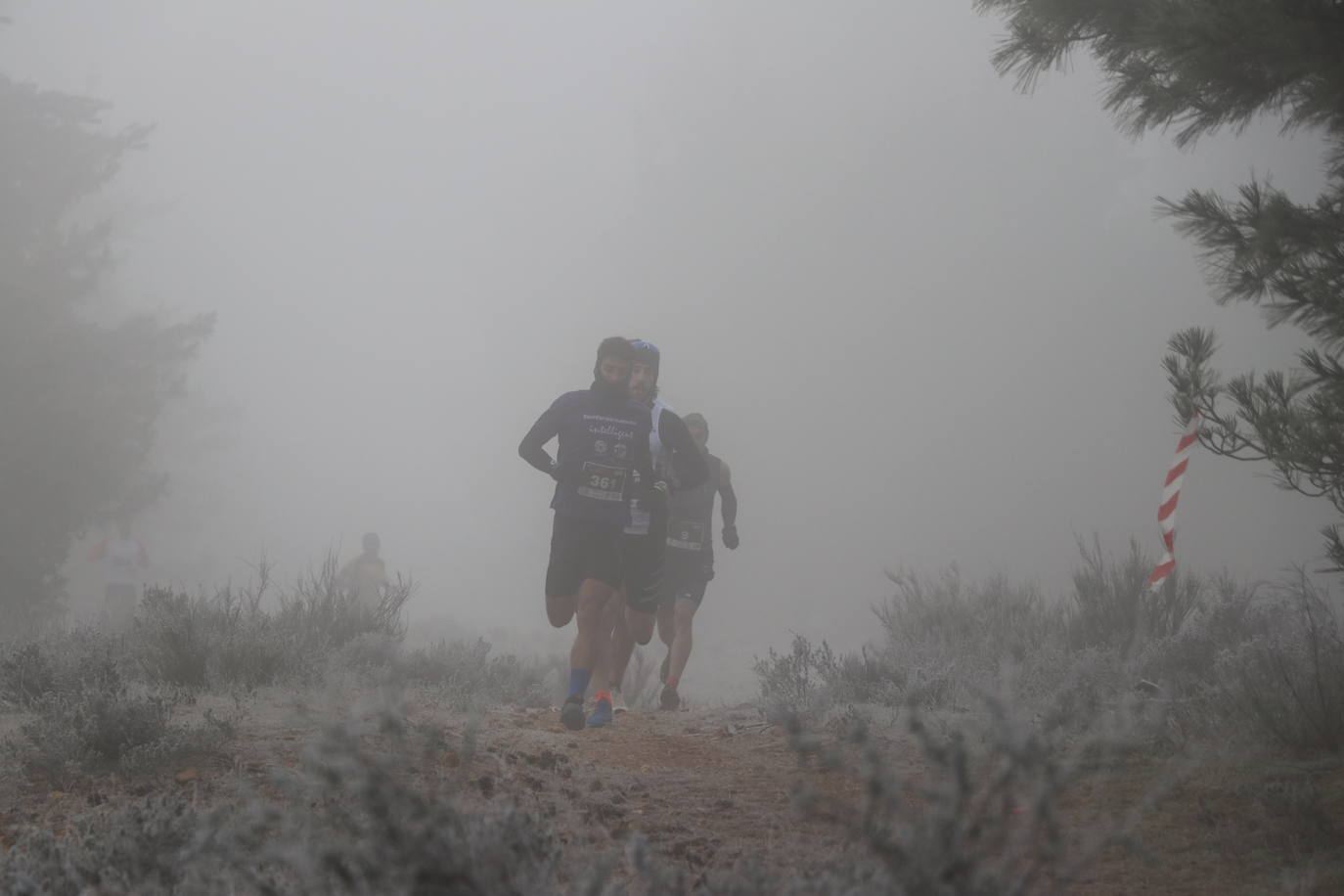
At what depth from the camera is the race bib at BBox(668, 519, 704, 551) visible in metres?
7.58

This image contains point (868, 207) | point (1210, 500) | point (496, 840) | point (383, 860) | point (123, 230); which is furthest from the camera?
point (868, 207)

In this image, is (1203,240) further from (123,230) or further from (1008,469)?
(1008,469)

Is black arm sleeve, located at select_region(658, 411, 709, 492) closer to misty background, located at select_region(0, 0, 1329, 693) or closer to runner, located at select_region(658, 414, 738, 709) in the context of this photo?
runner, located at select_region(658, 414, 738, 709)

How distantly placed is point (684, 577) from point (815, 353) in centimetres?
5815

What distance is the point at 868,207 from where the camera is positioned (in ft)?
243

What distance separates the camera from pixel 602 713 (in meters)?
5.36

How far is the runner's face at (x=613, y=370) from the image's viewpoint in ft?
19.1

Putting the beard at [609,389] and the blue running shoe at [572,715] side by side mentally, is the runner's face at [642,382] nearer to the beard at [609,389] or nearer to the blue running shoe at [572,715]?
the beard at [609,389]

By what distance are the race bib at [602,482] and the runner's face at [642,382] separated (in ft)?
3.56

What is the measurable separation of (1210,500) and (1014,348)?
1788cm

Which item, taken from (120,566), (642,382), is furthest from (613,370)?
(120,566)

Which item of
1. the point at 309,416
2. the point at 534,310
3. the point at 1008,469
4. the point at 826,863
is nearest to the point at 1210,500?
the point at 1008,469

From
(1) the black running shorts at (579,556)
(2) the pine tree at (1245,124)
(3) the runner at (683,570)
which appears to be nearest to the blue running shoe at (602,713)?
(1) the black running shorts at (579,556)

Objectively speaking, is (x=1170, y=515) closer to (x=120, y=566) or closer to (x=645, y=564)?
(x=645, y=564)
